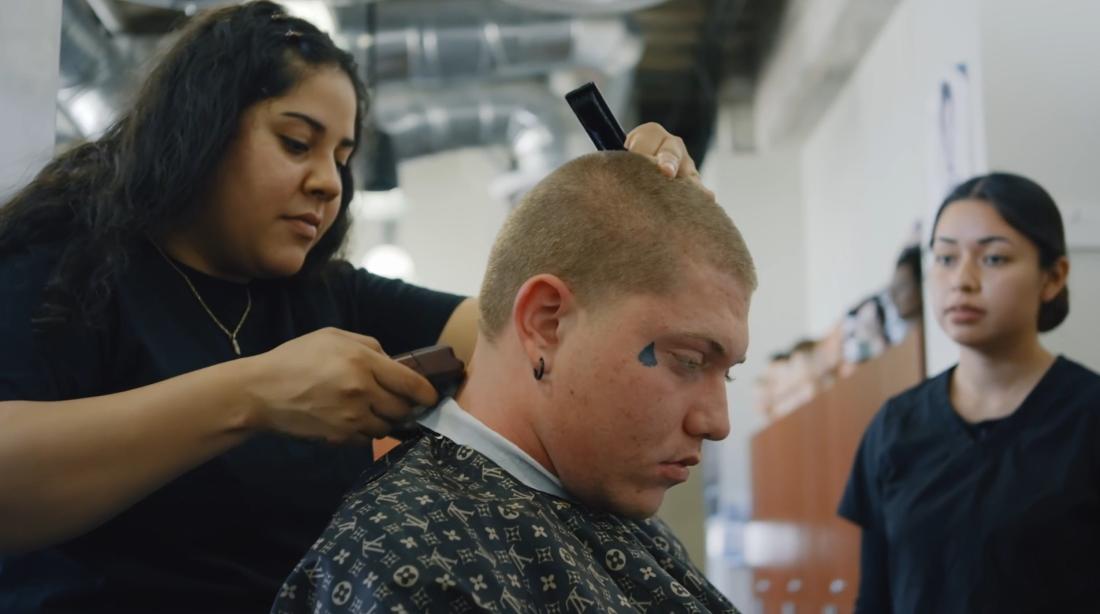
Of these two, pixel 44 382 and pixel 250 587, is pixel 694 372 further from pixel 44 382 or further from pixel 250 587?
pixel 44 382

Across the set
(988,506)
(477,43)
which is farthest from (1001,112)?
(477,43)

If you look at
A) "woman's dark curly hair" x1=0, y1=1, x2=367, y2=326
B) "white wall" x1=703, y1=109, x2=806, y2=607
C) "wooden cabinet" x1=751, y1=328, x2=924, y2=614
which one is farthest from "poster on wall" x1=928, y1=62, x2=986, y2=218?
"white wall" x1=703, y1=109, x2=806, y2=607

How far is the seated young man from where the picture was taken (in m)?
1.14

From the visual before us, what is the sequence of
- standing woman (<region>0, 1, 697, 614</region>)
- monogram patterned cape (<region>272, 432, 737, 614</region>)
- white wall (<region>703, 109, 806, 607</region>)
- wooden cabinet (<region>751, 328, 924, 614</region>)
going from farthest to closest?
1. white wall (<region>703, 109, 806, 607</region>)
2. wooden cabinet (<region>751, 328, 924, 614</region>)
3. standing woman (<region>0, 1, 697, 614</region>)
4. monogram patterned cape (<region>272, 432, 737, 614</region>)

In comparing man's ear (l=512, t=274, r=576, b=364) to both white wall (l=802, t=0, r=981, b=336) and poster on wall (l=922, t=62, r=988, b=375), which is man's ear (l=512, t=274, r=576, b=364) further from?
white wall (l=802, t=0, r=981, b=336)

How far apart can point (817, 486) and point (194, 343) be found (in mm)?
3590

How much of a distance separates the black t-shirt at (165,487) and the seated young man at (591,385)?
153mm

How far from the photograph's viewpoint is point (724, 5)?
6.40m

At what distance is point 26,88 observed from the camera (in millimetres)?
1411

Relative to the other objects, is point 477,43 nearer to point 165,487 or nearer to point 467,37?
point 467,37

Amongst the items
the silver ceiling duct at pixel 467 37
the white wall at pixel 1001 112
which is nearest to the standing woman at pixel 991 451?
the white wall at pixel 1001 112

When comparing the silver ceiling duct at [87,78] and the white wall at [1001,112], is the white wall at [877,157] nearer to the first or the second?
the white wall at [1001,112]

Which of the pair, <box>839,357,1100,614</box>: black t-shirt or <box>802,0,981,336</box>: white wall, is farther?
<box>802,0,981,336</box>: white wall

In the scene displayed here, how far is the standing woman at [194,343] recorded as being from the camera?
1.12 meters
